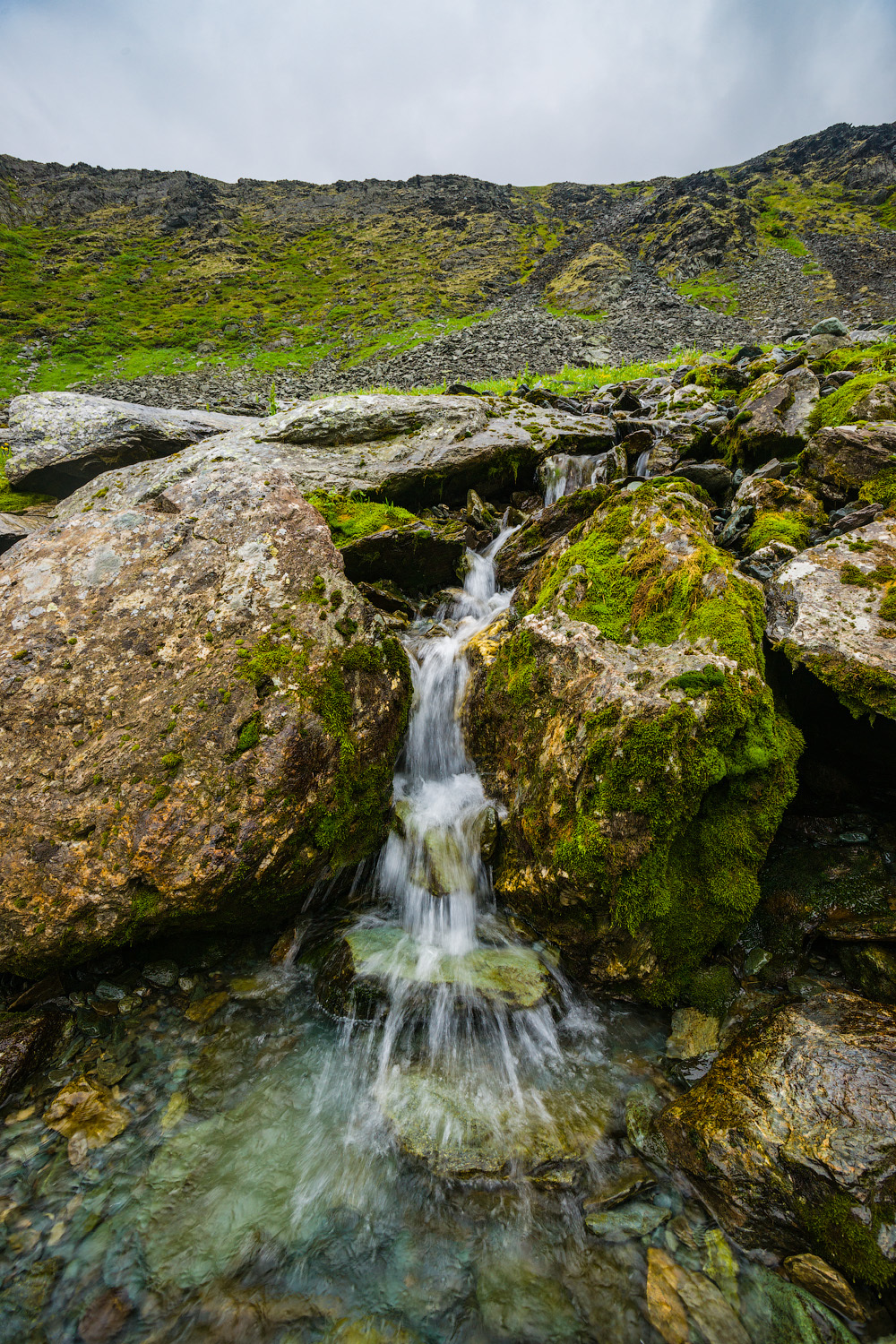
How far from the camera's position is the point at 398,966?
562 centimetres

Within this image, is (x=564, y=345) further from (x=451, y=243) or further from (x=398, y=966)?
(x=451, y=243)

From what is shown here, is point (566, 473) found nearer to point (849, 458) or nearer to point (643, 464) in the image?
point (643, 464)

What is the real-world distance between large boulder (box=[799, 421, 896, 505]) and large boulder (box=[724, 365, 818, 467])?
5.86ft

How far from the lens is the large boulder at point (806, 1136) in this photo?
3389 mm

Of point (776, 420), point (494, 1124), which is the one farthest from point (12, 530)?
point (776, 420)

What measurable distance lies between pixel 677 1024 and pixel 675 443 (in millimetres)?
12082

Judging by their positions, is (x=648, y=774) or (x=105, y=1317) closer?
(x=105, y=1317)

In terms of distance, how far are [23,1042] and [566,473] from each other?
13.5 meters

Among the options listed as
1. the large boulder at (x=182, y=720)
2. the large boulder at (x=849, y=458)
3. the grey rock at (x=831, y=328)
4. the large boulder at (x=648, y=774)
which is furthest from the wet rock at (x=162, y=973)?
the grey rock at (x=831, y=328)

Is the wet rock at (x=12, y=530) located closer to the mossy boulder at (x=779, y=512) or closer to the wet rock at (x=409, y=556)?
the wet rock at (x=409, y=556)

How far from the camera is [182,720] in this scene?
5539 millimetres

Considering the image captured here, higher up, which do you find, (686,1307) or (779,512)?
(779,512)

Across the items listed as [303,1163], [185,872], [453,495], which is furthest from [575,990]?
[453,495]

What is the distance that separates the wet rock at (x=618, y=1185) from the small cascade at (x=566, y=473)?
11882 mm
